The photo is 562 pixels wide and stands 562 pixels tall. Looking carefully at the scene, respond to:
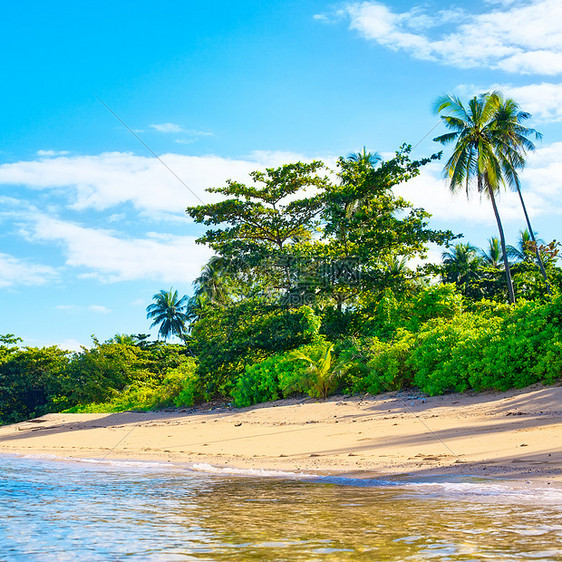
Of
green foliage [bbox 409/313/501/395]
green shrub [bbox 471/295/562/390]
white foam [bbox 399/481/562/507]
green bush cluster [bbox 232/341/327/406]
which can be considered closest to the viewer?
white foam [bbox 399/481/562/507]

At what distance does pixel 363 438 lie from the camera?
802 cm

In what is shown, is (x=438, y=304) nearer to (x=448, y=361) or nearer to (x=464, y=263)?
(x=448, y=361)

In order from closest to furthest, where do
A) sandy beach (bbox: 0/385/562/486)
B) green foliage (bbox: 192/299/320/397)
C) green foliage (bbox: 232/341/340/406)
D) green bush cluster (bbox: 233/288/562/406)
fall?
sandy beach (bbox: 0/385/562/486), green bush cluster (bbox: 233/288/562/406), green foliage (bbox: 232/341/340/406), green foliage (bbox: 192/299/320/397)

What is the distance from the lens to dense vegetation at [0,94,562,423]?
10586 millimetres

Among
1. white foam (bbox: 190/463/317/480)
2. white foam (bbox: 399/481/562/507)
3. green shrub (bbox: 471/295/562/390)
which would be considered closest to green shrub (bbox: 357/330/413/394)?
green shrub (bbox: 471/295/562/390)

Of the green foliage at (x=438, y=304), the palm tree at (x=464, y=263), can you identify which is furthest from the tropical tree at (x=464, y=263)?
the green foliage at (x=438, y=304)

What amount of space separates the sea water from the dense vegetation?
5.47m

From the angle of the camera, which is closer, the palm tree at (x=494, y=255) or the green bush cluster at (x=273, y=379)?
the green bush cluster at (x=273, y=379)

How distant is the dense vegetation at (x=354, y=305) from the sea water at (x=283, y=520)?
18.0 ft

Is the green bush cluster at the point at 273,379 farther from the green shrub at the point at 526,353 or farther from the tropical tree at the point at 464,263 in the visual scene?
the tropical tree at the point at 464,263

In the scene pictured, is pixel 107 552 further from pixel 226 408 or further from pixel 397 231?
pixel 397 231

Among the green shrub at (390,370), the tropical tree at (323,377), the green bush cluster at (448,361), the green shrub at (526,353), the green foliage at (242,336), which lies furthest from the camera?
the green foliage at (242,336)

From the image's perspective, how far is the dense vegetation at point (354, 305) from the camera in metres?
10.6

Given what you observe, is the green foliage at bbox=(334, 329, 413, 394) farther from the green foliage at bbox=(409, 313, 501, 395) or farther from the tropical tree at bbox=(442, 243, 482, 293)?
the tropical tree at bbox=(442, 243, 482, 293)
